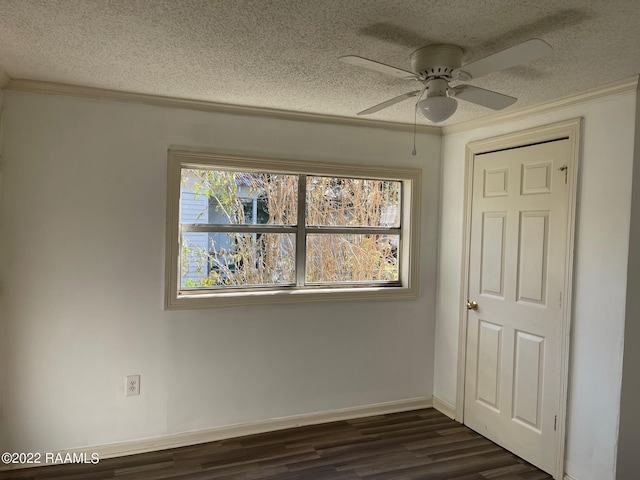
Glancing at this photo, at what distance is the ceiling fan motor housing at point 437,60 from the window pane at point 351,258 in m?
1.71

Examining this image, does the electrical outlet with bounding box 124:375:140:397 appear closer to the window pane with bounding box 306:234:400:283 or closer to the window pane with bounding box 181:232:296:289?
the window pane with bounding box 181:232:296:289

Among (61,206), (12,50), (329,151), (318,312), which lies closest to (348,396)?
(318,312)

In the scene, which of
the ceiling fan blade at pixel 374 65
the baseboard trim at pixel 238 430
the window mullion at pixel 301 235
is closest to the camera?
the ceiling fan blade at pixel 374 65

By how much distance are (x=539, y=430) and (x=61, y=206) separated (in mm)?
3278

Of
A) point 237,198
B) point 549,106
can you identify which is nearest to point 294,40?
point 237,198

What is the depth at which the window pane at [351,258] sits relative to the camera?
11.5ft

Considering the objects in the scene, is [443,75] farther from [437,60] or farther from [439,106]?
[439,106]

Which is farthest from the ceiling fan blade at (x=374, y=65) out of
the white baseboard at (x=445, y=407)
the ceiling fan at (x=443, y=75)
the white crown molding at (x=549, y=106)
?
the white baseboard at (x=445, y=407)

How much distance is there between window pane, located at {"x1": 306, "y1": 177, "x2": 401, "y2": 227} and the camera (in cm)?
350

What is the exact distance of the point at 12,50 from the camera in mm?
2158

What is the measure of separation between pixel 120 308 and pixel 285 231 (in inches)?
48.4

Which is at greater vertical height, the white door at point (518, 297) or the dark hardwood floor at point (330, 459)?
the white door at point (518, 297)

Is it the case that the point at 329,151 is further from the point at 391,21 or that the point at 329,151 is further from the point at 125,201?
the point at 391,21

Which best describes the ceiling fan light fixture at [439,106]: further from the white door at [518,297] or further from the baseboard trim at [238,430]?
the baseboard trim at [238,430]
